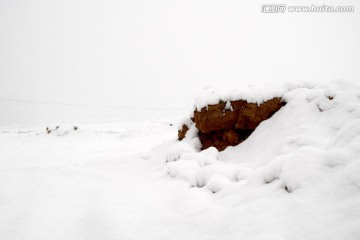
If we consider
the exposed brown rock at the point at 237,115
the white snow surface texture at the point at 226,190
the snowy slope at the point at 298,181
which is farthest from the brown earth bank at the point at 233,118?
the snowy slope at the point at 298,181

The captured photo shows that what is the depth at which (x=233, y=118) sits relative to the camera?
203 inches

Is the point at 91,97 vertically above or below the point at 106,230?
below

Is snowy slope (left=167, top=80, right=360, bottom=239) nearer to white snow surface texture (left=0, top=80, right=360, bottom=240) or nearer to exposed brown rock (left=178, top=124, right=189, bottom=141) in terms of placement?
white snow surface texture (left=0, top=80, right=360, bottom=240)

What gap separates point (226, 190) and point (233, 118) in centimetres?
258

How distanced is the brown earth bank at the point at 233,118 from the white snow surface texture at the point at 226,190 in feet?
0.59

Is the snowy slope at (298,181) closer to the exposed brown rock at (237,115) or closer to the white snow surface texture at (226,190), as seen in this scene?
the white snow surface texture at (226,190)

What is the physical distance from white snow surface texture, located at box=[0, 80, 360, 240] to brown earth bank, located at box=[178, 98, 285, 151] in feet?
0.59

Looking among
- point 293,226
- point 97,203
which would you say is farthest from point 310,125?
point 97,203

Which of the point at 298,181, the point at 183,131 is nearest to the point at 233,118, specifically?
the point at 183,131

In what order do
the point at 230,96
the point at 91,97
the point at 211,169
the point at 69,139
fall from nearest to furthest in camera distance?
the point at 211,169 → the point at 230,96 → the point at 69,139 → the point at 91,97

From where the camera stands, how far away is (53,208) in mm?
2824

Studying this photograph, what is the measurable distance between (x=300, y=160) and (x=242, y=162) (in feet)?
7.38

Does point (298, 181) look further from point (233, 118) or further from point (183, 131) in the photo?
point (183, 131)

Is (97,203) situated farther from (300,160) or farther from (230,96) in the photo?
(230,96)
